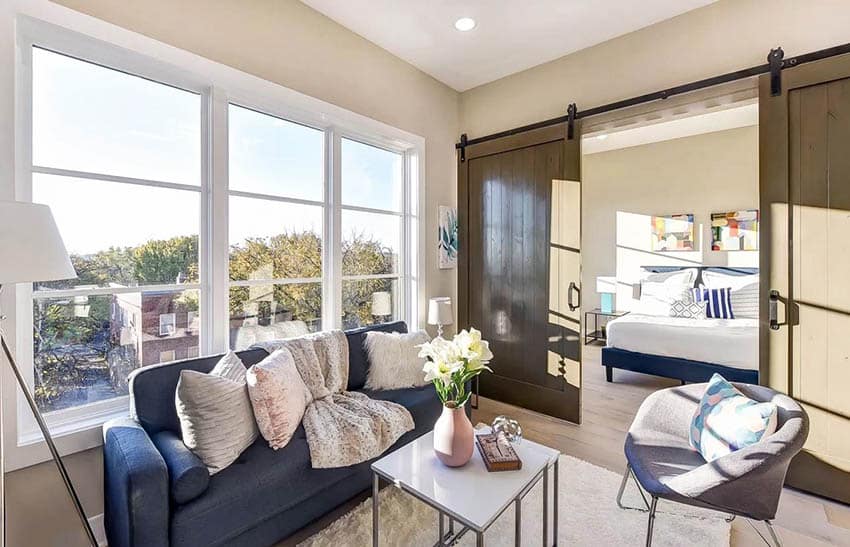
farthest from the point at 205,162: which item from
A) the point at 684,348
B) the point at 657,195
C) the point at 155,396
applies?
the point at 657,195

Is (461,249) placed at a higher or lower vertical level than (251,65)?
lower

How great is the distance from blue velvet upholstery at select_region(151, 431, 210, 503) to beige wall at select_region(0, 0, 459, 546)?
611mm

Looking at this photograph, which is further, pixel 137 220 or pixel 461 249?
pixel 461 249

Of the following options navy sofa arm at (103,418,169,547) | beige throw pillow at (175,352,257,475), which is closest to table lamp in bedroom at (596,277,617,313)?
beige throw pillow at (175,352,257,475)

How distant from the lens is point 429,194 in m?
3.67

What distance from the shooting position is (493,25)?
286 cm

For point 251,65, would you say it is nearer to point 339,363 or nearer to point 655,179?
point 339,363

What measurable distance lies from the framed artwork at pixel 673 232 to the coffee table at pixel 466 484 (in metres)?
5.19

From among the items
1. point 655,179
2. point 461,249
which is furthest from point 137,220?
point 655,179

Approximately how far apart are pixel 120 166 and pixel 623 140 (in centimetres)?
605

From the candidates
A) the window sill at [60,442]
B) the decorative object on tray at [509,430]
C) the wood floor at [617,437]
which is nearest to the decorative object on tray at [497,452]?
the decorative object on tray at [509,430]

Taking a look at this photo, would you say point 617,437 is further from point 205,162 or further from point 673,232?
point 673,232

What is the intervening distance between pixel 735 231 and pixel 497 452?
551 centimetres

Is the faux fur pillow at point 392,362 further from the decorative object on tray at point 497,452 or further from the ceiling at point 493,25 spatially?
the ceiling at point 493,25
